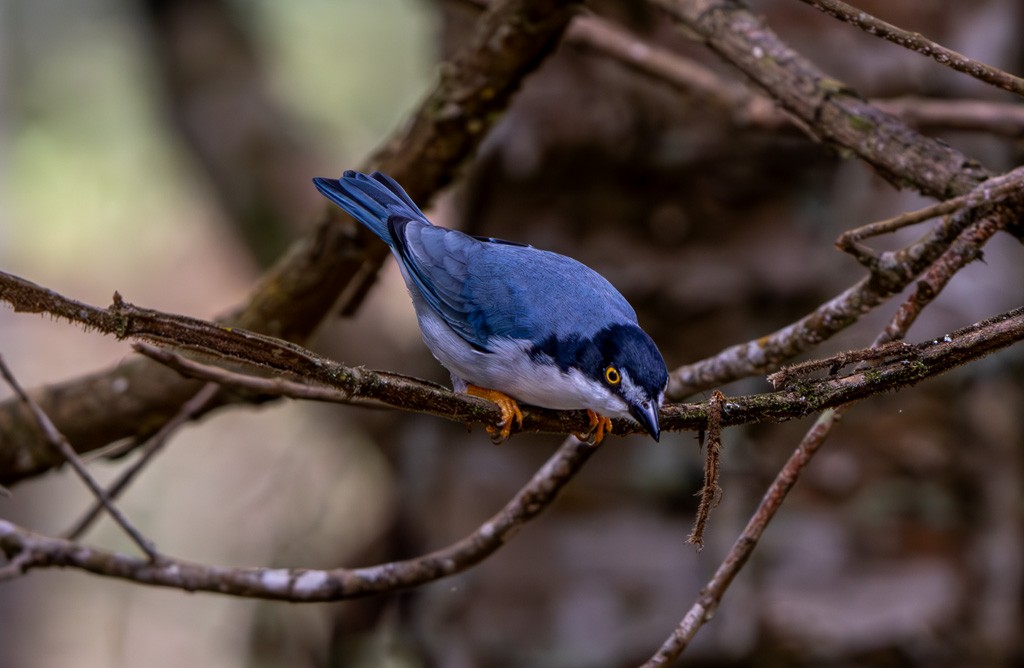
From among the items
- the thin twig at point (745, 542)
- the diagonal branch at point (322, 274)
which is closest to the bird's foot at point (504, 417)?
the thin twig at point (745, 542)

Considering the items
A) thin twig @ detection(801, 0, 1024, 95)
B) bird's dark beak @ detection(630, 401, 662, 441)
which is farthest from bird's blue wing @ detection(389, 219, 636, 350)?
thin twig @ detection(801, 0, 1024, 95)

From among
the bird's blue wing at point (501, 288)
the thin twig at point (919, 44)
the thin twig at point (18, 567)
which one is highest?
the thin twig at point (919, 44)

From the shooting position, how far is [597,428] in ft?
10.6

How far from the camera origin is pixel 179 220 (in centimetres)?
1030

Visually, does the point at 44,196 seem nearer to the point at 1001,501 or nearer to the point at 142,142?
the point at 142,142

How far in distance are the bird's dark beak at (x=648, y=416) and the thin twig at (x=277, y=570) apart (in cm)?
51

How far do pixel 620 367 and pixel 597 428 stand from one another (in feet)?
1.06

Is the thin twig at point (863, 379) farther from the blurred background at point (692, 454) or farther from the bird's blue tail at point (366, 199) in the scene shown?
the blurred background at point (692, 454)

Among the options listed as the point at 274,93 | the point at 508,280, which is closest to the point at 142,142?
the point at 274,93

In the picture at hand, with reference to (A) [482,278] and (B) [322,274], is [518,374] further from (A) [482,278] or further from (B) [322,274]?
(B) [322,274]

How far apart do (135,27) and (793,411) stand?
7.79 metres

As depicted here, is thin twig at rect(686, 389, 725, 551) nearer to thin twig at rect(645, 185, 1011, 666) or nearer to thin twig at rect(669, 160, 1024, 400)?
thin twig at rect(645, 185, 1011, 666)

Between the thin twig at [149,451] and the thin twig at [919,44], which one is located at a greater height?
the thin twig at [919,44]

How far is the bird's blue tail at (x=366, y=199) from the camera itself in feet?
12.3
